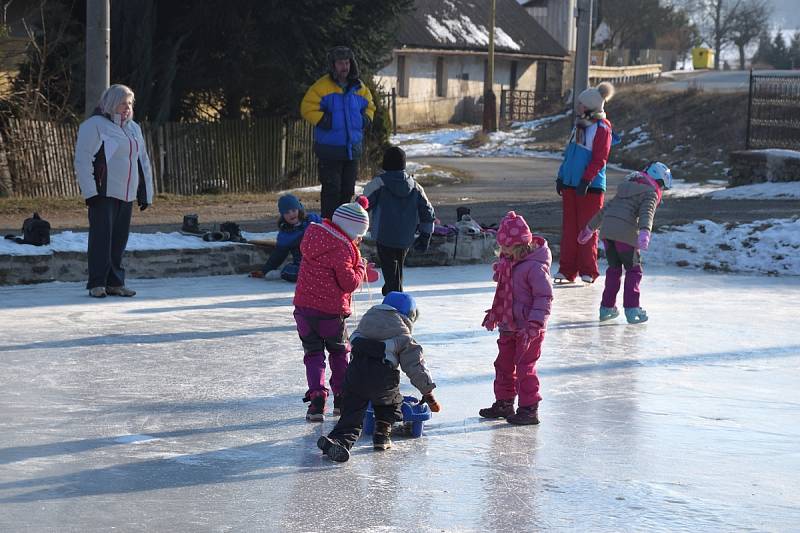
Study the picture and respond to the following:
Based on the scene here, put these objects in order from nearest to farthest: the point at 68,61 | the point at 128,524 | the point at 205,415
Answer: the point at 128,524, the point at 205,415, the point at 68,61

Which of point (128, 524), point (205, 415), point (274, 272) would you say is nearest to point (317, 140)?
point (274, 272)

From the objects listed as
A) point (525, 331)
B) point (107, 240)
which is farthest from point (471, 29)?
point (525, 331)

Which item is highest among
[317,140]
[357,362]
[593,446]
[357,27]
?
[357,27]

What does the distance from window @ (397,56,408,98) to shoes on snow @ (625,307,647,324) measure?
35.8 m

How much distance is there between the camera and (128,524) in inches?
195

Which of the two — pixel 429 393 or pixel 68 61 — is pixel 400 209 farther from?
pixel 68 61

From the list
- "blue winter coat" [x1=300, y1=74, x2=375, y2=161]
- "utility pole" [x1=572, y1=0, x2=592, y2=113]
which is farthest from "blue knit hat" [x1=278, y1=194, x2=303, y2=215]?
"utility pole" [x1=572, y1=0, x2=592, y2=113]

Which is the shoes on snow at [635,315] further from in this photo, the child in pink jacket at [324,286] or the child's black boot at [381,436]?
the child's black boot at [381,436]

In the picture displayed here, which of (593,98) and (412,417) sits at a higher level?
(593,98)

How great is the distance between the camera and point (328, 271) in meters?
6.75

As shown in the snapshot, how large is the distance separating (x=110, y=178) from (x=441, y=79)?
39.2 m

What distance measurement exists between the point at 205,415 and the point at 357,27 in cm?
1353

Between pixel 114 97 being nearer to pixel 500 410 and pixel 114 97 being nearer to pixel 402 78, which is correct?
pixel 500 410

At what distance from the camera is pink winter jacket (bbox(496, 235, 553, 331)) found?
6910mm
